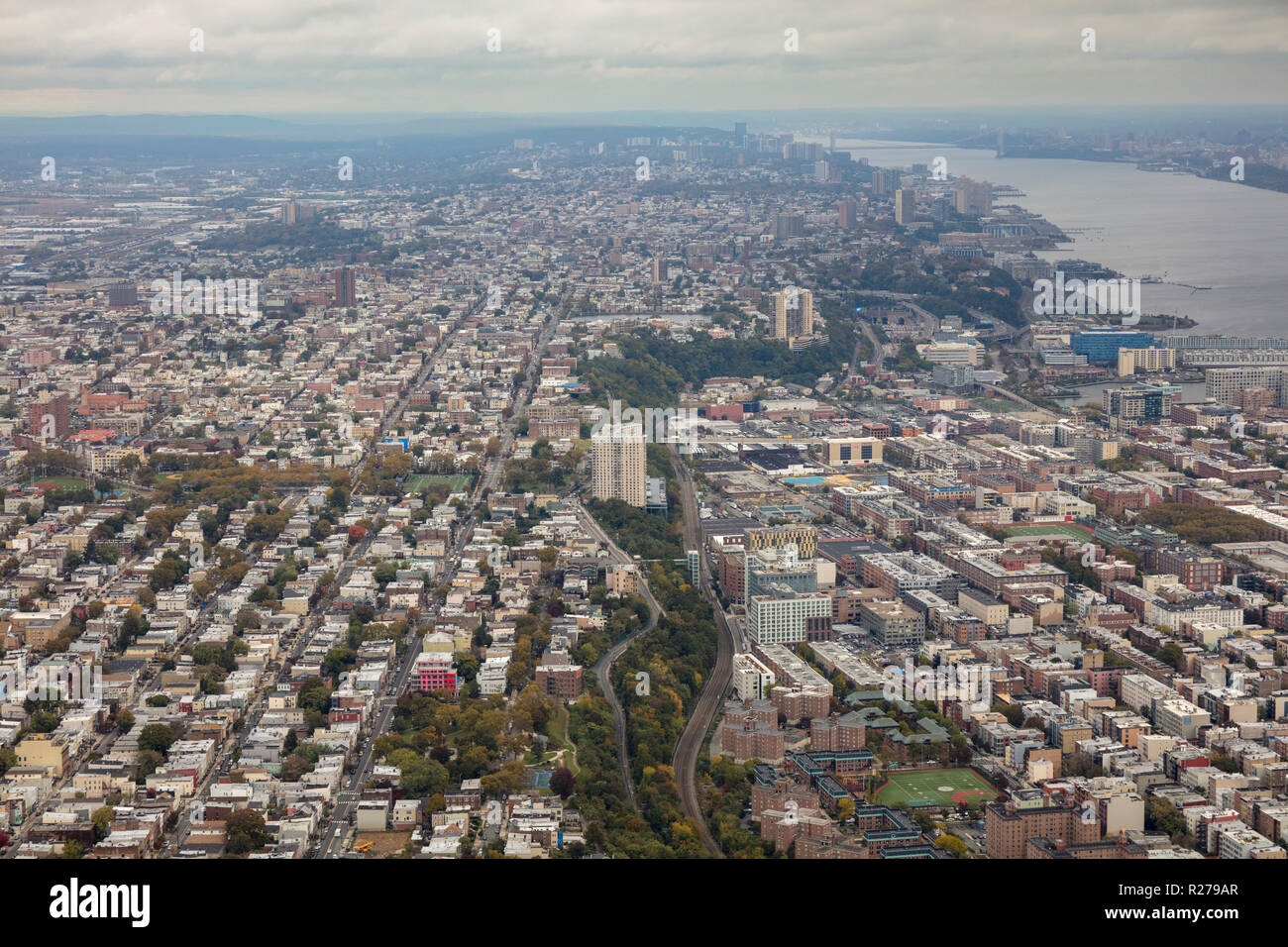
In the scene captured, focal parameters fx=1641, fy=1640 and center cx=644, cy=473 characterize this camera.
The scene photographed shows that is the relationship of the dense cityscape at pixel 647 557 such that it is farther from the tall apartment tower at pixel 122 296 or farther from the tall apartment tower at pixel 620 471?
the tall apartment tower at pixel 122 296

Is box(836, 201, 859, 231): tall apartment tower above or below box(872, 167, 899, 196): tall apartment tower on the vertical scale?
below

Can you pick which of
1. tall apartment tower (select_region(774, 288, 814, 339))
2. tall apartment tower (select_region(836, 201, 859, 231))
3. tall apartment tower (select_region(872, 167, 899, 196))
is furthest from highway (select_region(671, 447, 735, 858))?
tall apartment tower (select_region(872, 167, 899, 196))

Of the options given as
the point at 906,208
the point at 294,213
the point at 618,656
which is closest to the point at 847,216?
the point at 906,208

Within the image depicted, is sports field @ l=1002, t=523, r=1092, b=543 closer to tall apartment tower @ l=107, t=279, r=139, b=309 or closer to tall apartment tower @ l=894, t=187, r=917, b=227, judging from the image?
tall apartment tower @ l=107, t=279, r=139, b=309

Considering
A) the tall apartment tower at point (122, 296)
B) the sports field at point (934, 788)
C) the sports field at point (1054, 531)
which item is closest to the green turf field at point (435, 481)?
the sports field at point (1054, 531)
